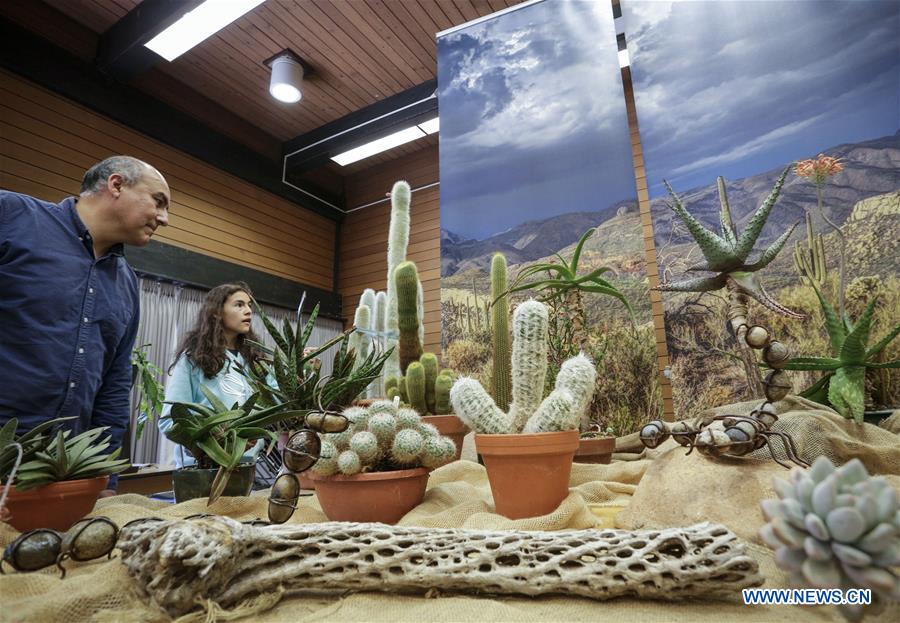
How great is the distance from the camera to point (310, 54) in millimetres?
4109

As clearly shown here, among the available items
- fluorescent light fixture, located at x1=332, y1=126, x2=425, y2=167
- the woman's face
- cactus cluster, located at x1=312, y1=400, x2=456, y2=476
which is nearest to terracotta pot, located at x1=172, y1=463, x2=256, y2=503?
cactus cluster, located at x1=312, y1=400, x2=456, y2=476

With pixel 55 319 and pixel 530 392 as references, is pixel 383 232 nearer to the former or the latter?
pixel 55 319

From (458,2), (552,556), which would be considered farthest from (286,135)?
(552,556)

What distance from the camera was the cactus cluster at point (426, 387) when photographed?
1.51 meters

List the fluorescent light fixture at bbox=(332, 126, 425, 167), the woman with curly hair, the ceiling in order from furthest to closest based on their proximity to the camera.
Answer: the fluorescent light fixture at bbox=(332, 126, 425, 167) → the ceiling → the woman with curly hair

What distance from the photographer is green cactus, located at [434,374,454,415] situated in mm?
1535

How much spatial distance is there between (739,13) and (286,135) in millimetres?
4812

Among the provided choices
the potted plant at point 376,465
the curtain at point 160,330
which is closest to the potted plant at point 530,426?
the potted plant at point 376,465

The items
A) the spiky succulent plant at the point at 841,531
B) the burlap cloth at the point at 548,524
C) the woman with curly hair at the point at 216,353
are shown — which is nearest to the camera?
the spiky succulent plant at the point at 841,531

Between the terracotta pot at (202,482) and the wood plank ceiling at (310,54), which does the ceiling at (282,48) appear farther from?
the terracotta pot at (202,482)

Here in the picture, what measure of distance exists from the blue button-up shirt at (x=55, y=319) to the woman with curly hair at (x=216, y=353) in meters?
0.32

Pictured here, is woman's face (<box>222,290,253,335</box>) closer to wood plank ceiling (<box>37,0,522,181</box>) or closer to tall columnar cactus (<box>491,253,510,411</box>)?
tall columnar cactus (<box>491,253,510,411</box>)

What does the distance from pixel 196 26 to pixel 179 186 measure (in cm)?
159

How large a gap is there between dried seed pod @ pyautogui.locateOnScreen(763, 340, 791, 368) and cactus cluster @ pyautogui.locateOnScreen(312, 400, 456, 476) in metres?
0.61
